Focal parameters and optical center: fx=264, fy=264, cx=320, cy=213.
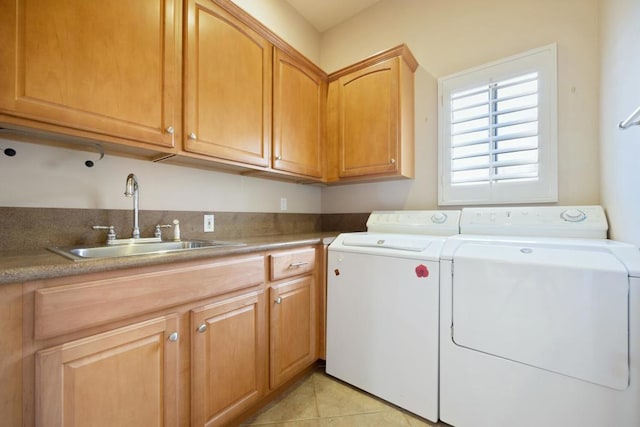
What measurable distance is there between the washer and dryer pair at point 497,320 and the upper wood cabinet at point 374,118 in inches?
23.7

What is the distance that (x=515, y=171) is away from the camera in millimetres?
1694

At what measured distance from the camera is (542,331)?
1063 mm

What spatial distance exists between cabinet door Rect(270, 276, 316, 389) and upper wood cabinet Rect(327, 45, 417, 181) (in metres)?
0.97

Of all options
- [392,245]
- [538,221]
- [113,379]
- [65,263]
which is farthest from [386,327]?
[65,263]

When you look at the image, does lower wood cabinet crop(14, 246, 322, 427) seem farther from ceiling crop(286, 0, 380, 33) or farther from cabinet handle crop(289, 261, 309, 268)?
ceiling crop(286, 0, 380, 33)

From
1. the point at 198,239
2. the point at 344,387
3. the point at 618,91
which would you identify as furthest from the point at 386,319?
the point at 618,91

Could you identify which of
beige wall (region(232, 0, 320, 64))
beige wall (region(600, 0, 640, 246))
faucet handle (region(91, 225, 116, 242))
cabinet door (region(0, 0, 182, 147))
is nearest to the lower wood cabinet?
faucet handle (region(91, 225, 116, 242))

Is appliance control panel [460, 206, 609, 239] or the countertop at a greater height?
appliance control panel [460, 206, 609, 239]

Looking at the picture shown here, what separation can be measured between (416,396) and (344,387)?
47 cm

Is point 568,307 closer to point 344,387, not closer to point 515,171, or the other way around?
point 515,171

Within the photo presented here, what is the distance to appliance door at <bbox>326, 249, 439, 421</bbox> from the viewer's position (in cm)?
134

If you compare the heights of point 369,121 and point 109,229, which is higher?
point 369,121

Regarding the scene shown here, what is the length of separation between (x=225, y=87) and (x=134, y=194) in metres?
0.77

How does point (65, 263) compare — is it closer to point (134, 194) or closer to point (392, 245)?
point (134, 194)
